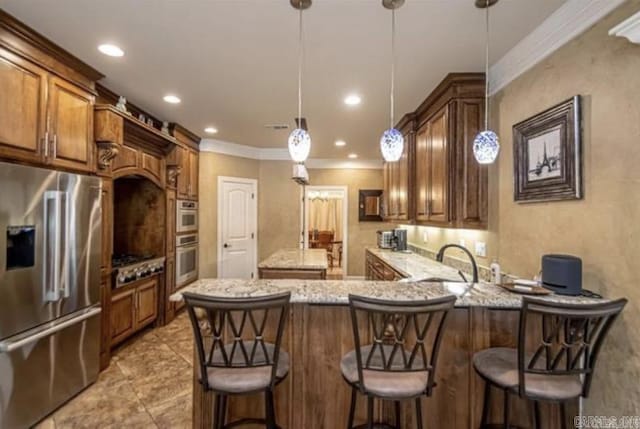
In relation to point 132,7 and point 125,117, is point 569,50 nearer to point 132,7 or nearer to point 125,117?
point 132,7

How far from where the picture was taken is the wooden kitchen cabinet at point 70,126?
2.41 m

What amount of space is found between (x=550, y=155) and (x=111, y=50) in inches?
126

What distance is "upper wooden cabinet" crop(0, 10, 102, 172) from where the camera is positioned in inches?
81.7

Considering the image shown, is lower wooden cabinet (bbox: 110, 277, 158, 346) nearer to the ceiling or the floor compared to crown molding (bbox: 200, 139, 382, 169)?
nearer to the floor

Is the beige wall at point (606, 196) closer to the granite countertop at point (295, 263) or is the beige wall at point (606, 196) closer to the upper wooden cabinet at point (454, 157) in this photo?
the upper wooden cabinet at point (454, 157)

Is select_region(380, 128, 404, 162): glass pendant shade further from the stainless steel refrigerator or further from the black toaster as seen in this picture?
the stainless steel refrigerator

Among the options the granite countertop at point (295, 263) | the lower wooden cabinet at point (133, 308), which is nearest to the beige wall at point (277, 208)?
the granite countertop at point (295, 263)

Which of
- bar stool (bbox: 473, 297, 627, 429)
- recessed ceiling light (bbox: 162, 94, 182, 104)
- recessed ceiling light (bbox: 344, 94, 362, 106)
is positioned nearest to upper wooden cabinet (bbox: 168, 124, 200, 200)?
recessed ceiling light (bbox: 162, 94, 182, 104)

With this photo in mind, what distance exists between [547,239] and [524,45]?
136 cm

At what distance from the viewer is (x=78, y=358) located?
8.50ft

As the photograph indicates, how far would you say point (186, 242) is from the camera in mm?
4910

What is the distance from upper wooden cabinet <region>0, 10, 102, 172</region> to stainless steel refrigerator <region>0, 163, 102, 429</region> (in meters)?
0.18

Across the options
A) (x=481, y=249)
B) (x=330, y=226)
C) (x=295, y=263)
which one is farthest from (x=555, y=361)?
(x=330, y=226)

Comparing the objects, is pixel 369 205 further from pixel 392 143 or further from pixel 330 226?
pixel 392 143
